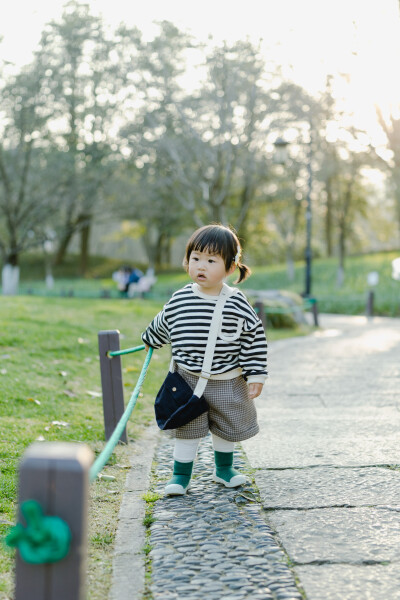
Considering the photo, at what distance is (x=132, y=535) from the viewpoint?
10.8 feet

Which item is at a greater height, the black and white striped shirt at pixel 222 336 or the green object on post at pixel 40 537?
the black and white striped shirt at pixel 222 336

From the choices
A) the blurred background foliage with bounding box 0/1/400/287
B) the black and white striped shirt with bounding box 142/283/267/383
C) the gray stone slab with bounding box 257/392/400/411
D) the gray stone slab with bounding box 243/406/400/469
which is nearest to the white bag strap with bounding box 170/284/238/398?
the black and white striped shirt with bounding box 142/283/267/383

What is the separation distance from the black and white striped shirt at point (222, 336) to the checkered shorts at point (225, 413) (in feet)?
0.30

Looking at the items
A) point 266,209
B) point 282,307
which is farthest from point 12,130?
point 266,209

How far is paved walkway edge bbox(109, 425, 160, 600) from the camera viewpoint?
8.98 feet

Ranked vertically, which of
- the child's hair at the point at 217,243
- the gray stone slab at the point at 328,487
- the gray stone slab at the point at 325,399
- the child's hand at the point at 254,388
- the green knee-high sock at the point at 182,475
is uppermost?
the child's hair at the point at 217,243

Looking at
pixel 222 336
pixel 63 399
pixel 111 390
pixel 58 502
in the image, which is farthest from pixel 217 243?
pixel 63 399

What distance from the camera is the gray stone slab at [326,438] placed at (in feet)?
14.7

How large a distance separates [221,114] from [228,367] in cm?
1897

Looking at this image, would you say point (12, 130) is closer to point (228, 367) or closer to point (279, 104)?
point (279, 104)

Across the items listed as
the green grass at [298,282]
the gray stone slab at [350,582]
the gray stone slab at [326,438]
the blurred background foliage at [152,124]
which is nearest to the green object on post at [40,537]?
the gray stone slab at [350,582]

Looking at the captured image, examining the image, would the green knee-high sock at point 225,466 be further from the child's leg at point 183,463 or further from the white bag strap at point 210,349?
the white bag strap at point 210,349

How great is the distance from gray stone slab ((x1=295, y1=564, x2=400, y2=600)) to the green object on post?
45.9 inches

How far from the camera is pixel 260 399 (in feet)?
22.6
